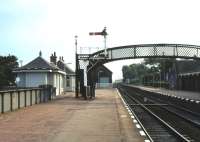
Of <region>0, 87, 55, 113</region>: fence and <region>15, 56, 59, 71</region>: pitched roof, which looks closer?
<region>0, 87, 55, 113</region>: fence

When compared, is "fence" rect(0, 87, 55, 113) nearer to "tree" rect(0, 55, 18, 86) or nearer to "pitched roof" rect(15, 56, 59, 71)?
"pitched roof" rect(15, 56, 59, 71)

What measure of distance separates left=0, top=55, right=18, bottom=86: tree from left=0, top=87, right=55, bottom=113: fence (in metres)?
33.6

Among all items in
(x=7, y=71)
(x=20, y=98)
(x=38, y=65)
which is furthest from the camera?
(x=7, y=71)

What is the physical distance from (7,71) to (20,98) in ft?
183

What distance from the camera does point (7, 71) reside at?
88375 mm

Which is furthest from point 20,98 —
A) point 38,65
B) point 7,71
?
point 7,71

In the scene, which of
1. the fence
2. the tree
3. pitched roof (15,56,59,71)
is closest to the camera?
the fence

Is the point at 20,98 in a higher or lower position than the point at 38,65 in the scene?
lower

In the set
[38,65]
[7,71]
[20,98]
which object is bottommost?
[20,98]

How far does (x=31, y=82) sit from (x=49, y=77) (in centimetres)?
196

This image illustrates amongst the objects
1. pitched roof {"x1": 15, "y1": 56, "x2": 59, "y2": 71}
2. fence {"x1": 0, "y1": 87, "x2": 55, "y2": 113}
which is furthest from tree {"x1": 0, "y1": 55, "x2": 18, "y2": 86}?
fence {"x1": 0, "y1": 87, "x2": 55, "y2": 113}

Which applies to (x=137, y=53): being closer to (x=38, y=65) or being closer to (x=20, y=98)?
(x=38, y=65)

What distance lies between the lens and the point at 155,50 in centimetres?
6069

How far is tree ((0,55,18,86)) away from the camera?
82781 millimetres
